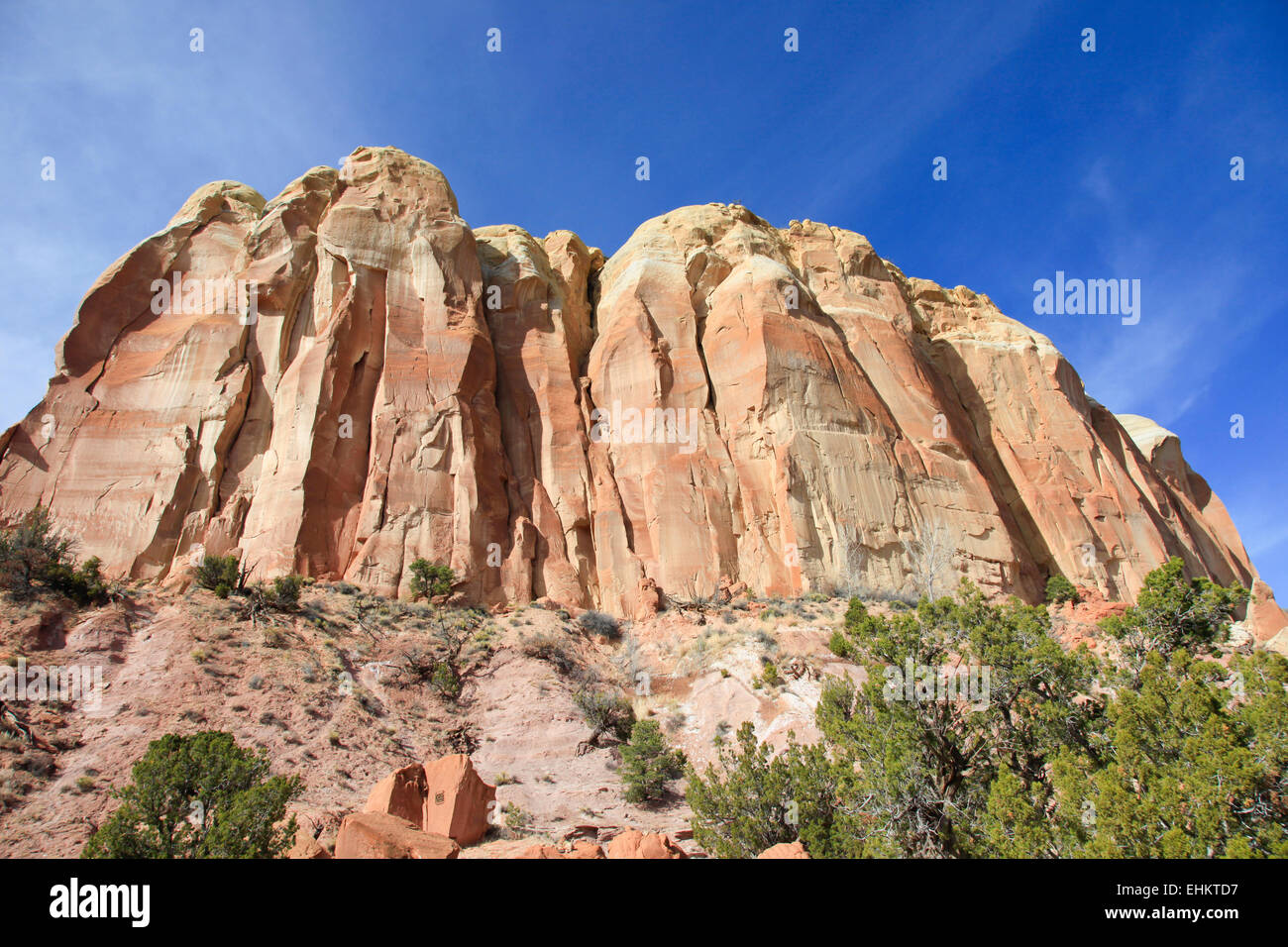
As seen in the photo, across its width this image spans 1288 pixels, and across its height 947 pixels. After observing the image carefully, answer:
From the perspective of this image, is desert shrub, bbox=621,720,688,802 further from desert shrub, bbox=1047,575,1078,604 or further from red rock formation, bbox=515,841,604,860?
desert shrub, bbox=1047,575,1078,604

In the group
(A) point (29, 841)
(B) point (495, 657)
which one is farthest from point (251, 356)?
(A) point (29, 841)

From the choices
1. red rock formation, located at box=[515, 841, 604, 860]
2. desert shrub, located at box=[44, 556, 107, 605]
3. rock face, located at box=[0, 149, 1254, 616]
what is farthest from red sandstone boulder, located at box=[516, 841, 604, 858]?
rock face, located at box=[0, 149, 1254, 616]

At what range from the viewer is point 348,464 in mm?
26578

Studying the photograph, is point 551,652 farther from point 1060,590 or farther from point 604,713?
point 1060,590

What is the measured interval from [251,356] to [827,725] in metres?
27.8

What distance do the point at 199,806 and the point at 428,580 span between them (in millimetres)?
14998

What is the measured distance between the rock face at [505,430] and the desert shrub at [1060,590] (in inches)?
24.2

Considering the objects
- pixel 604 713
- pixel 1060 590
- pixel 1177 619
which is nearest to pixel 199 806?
pixel 604 713

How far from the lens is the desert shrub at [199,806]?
7.57 meters

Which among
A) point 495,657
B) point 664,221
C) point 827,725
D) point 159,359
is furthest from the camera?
point 664,221

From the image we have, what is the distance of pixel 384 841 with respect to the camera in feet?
25.4

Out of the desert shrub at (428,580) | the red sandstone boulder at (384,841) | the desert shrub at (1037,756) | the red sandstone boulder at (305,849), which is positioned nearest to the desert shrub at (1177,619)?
the desert shrub at (1037,756)

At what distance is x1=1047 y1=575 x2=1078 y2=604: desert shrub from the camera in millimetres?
30453
